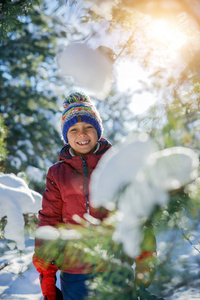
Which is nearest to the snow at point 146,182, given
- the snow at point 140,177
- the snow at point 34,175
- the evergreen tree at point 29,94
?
the snow at point 140,177

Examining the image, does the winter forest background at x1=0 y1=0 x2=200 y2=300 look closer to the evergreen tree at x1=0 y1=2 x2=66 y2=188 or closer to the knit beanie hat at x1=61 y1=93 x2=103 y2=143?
the knit beanie hat at x1=61 y1=93 x2=103 y2=143

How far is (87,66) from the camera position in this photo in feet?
3.95

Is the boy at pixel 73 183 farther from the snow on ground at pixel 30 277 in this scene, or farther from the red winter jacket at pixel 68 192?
the snow on ground at pixel 30 277

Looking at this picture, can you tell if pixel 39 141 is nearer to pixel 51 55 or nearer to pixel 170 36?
pixel 51 55

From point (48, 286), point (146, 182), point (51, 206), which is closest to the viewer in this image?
point (146, 182)

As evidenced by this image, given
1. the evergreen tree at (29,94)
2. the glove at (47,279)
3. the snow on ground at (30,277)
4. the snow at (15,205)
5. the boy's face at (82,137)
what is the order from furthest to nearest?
the evergreen tree at (29,94) → the snow at (15,205) → the boy's face at (82,137) → the glove at (47,279) → the snow on ground at (30,277)

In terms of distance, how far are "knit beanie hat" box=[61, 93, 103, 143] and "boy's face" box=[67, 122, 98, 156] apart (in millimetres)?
49

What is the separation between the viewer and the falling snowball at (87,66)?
1.21 metres

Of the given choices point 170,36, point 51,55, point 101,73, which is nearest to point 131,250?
point 101,73

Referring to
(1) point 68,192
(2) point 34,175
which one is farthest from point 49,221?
(2) point 34,175

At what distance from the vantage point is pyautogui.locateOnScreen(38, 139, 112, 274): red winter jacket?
172 cm

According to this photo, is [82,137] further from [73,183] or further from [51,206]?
[51,206]

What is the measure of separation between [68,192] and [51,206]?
19cm

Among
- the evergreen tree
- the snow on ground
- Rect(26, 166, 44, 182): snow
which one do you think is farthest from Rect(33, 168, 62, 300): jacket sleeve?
the evergreen tree
